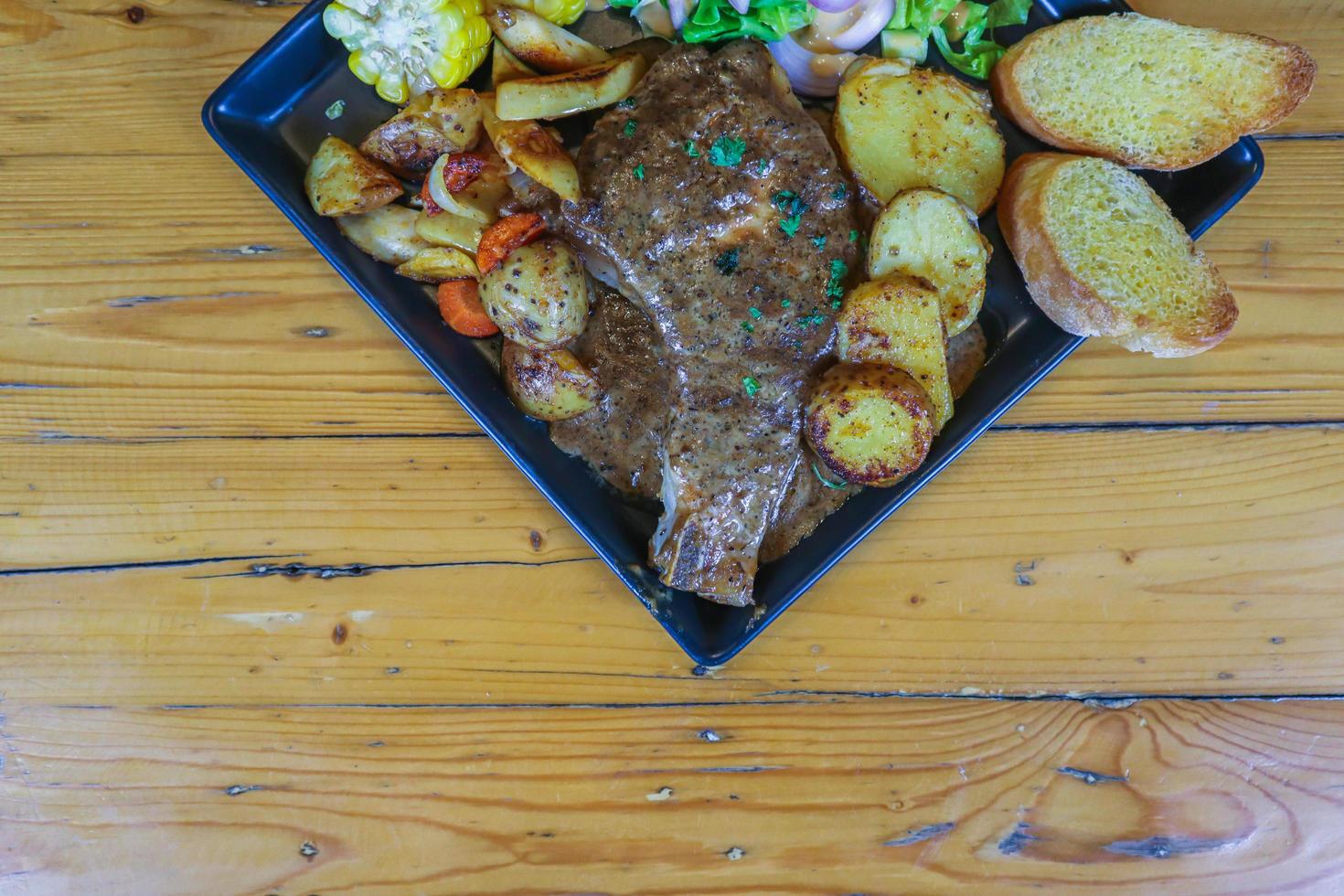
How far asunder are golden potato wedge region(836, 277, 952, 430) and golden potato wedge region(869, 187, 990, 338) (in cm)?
6

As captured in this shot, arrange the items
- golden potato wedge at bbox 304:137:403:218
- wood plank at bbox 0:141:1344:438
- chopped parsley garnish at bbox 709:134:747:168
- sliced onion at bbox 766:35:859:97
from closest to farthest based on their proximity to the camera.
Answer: chopped parsley garnish at bbox 709:134:747:168 → golden potato wedge at bbox 304:137:403:218 → sliced onion at bbox 766:35:859:97 → wood plank at bbox 0:141:1344:438

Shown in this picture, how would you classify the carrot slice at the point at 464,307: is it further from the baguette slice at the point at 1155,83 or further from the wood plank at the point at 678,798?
the baguette slice at the point at 1155,83

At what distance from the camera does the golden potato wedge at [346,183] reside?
5.98ft

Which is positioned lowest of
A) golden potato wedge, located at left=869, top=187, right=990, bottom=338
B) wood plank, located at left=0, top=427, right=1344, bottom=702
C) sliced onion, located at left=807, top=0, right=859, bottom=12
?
wood plank, located at left=0, top=427, right=1344, bottom=702

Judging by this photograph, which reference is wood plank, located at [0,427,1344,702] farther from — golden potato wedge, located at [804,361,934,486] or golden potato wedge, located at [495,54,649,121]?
golden potato wedge, located at [495,54,649,121]

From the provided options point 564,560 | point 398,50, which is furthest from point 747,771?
point 398,50

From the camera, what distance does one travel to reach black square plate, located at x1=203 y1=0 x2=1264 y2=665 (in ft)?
6.06

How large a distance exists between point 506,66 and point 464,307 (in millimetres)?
518

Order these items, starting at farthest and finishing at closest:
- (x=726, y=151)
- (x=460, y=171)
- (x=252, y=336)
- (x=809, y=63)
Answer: (x=252, y=336) → (x=809, y=63) → (x=460, y=171) → (x=726, y=151)

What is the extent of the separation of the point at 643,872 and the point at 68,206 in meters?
2.14

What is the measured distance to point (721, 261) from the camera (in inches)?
69.2

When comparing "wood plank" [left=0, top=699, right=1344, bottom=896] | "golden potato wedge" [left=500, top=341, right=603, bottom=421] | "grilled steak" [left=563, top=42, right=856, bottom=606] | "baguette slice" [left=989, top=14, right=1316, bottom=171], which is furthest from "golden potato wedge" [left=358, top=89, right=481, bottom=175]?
"wood plank" [left=0, top=699, right=1344, bottom=896]

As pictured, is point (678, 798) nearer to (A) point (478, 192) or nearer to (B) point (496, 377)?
(B) point (496, 377)

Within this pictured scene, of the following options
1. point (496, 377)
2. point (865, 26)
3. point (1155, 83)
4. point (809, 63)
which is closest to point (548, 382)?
point (496, 377)
